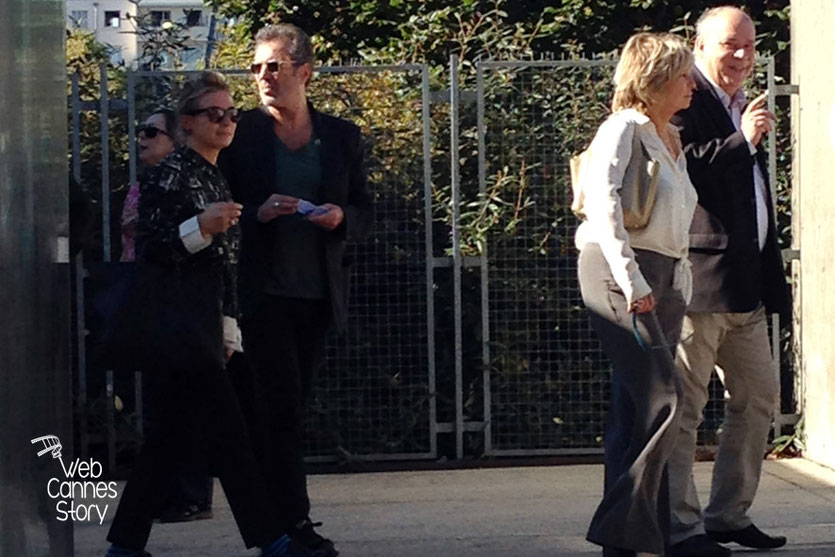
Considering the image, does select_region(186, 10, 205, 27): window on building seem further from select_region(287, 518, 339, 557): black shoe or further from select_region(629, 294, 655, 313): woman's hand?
select_region(629, 294, 655, 313): woman's hand

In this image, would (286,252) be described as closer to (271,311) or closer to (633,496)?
(271,311)

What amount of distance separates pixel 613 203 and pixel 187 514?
2588mm

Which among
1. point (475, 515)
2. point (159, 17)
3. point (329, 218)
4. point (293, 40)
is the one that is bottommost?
point (475, 515)

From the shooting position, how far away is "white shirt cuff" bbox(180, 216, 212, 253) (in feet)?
17.3

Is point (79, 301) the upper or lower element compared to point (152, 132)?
lower

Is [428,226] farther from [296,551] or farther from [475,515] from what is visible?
[296,551]

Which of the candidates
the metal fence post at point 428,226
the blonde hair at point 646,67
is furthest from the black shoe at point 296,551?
the metal fence post at point 428,226

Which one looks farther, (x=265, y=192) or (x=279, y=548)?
(x=265, y=192)

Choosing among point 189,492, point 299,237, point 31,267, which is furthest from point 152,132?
point 31,267

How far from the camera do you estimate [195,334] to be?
5227mm

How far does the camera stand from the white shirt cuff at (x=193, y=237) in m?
5.26

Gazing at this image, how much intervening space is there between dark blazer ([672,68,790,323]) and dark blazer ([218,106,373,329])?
47.4 inches

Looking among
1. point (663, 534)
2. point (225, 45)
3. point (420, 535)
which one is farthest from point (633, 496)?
point (225, 45)

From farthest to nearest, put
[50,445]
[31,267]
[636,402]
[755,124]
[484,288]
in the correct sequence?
[484,288]
[755,124]
[636,402]
[50,445]
[31,267]
